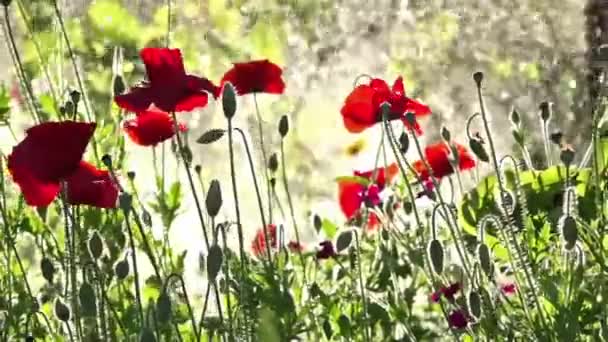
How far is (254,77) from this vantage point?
111cm

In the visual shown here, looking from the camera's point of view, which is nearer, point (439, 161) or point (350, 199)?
point (439, 161)

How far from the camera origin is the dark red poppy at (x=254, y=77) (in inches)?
43.0

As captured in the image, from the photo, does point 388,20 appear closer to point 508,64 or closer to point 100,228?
point 508,64

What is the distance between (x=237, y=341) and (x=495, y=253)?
Result: 40cm

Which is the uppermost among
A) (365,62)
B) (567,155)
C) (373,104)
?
(365,62)

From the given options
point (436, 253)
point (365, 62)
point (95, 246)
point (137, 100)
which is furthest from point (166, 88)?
point (365, 62)

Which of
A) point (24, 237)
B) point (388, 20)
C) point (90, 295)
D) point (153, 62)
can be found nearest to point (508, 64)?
point (388, 20)

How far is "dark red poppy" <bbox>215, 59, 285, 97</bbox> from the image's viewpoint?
1.09 m

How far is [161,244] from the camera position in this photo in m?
1.23

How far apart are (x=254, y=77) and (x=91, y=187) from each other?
0.94 feet

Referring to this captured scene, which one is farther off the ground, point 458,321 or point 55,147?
point 55,147

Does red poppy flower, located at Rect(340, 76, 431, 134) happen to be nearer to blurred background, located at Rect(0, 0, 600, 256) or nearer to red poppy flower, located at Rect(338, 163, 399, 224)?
red poppy flower, located at Rect(338, 163, 399, 224)

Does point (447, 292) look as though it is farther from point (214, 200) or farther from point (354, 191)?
point (354, 191)

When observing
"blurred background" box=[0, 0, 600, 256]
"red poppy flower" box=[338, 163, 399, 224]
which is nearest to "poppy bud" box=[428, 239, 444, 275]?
"red poppy flower" box=[338, 163, 399, 224]
